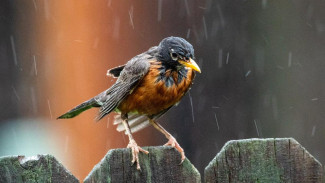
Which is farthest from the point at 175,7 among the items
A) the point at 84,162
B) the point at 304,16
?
the point at 84,162

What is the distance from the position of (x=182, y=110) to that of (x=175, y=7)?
89cm

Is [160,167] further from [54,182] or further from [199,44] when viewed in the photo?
[199,44]

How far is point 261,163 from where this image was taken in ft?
→ 8.88

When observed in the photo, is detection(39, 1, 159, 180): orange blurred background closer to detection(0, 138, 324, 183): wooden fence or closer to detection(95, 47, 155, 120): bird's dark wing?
detection(95, 47, 155, 120): bird's dark wing

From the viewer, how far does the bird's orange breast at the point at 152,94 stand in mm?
3926

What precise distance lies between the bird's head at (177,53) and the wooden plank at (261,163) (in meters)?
1.12

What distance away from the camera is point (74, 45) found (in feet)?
20.7

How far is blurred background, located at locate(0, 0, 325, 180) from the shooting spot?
594 centimetres

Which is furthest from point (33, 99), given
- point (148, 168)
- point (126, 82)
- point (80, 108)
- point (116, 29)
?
point (148, 168)

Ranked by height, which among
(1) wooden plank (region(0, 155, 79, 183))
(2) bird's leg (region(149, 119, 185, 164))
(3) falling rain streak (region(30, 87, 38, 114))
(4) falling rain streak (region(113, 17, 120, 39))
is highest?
(1) wooden plank (region(0, 155, 79, 183))

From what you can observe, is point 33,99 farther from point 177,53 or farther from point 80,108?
point 177,53

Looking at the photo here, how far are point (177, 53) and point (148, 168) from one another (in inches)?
49.5

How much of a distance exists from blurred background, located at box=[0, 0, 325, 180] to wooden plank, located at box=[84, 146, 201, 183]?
3125 mm

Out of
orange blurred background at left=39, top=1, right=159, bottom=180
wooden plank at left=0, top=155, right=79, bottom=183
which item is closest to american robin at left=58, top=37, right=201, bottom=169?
wooden plank at left=0, top=155, right=79, bottom=183
